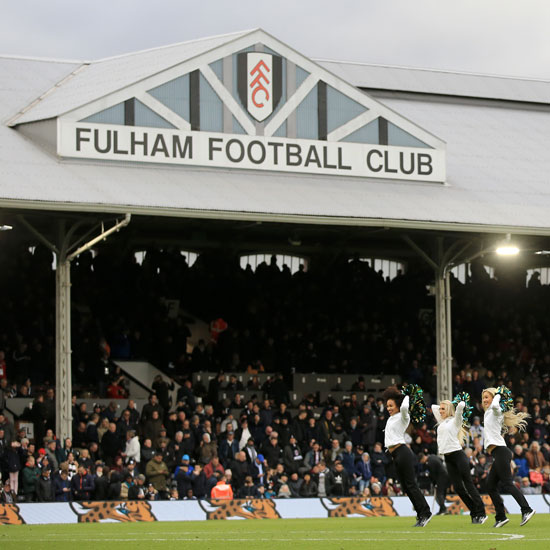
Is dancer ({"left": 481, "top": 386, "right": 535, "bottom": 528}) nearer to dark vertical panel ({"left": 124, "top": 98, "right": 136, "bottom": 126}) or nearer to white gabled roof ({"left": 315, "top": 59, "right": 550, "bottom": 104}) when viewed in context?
dark vertical panel ({"left": 124, "top": 98, "right": 136, "bottom": 126})

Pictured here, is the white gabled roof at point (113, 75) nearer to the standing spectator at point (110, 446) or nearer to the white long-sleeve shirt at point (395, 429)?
the standing spectator at point (110, 446)

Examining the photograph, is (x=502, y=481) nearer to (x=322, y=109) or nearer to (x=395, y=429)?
(x=395, y=429)

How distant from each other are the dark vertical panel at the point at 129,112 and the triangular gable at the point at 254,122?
2cm

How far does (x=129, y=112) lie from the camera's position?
28.5 meters

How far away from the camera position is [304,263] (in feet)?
126

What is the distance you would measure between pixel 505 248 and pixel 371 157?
12.7 ft

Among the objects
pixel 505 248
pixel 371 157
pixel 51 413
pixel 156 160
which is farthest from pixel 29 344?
pixel 505 248

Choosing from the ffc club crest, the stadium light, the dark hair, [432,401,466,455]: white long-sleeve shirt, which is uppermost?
the ffc club crest

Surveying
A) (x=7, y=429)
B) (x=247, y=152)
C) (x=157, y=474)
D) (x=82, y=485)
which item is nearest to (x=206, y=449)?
(x=157, y=474)

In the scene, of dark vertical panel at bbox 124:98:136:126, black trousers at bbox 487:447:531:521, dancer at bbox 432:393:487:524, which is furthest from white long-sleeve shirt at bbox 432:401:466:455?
dark vertical panel at bbox 124:98:136:126

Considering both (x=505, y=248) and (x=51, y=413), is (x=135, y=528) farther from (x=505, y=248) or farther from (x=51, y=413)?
(x=505, y=248)

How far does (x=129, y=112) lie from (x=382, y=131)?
6.19 m

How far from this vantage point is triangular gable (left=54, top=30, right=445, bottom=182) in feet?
93.1

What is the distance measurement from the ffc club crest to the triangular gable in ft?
0.07
